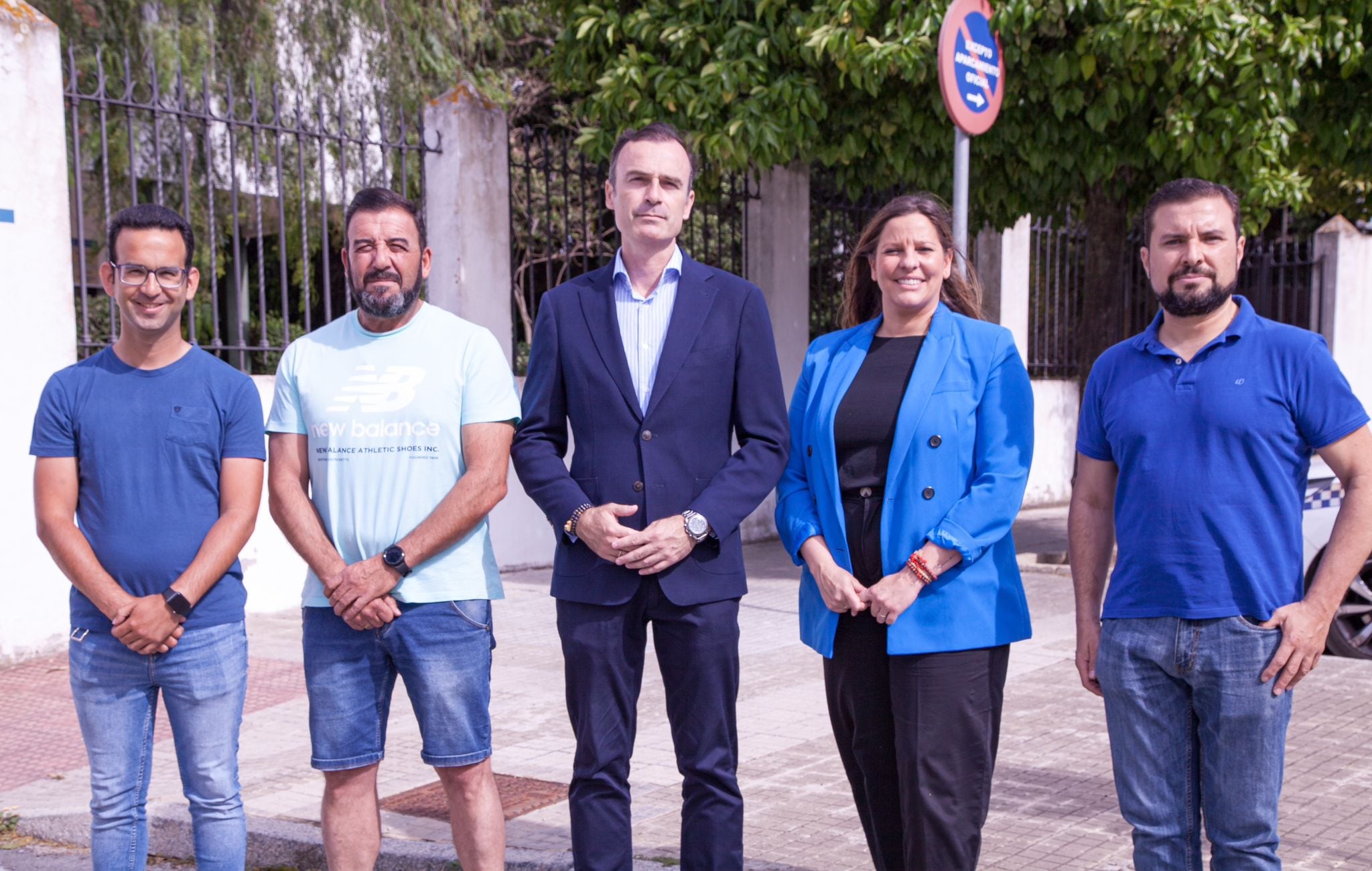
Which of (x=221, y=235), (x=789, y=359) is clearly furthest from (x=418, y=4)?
(x=789, y=359)

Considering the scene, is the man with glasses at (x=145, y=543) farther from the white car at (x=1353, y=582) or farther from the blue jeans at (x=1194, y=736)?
the white car at (x=1353, y=582)

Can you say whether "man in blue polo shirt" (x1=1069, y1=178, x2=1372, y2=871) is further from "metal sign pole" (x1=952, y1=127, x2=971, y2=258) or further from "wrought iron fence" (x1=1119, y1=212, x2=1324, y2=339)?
"wrought iron fence" (x1=1119, y1=212, x2=1324, y2=339)

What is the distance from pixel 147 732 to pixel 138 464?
687 mm

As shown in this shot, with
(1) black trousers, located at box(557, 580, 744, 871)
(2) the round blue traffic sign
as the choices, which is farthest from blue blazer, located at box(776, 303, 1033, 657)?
(2) the round blue traffic sign

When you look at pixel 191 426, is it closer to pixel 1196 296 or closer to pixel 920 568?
pixel 920 568

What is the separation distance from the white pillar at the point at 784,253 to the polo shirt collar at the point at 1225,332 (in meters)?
8.28

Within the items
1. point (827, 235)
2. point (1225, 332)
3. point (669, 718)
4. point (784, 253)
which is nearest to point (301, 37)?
point (784, 253)

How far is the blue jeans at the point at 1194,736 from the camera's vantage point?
2.93 m

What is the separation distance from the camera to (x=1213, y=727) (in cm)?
299

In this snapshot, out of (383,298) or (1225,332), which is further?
(383,298)

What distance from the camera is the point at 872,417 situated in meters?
3.40

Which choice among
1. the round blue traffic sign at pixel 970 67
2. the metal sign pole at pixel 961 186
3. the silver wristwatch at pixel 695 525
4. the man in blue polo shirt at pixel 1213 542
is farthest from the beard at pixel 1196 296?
the round blue traffic sign at pixel 970 67

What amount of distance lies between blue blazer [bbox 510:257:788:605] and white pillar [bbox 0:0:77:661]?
445 cm

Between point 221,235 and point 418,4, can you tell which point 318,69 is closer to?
point 418,4
